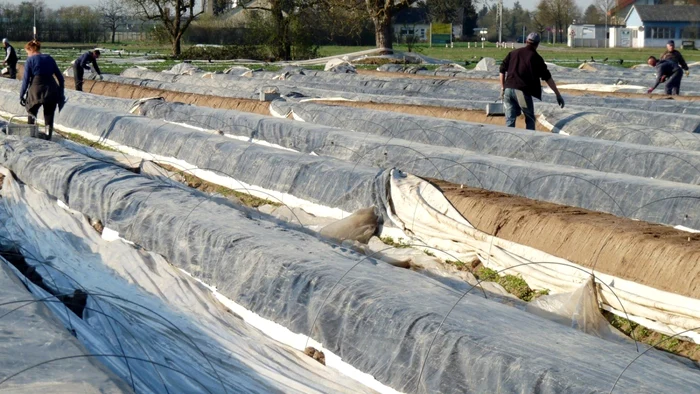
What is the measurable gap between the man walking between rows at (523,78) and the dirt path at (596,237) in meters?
3.48

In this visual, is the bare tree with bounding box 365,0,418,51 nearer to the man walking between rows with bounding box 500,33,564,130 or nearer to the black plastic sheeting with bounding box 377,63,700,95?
the black plastic sheeting with bounding box 377,63,700,95

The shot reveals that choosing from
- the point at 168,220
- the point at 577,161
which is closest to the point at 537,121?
the point at 577,161

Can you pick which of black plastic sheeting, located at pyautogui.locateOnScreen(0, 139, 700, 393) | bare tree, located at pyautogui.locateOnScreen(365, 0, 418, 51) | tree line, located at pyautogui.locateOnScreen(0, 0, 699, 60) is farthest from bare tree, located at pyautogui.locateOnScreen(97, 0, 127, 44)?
black plastic sheeting, located at pyautogui.locateOnScreen(0, 139, 700, 393)

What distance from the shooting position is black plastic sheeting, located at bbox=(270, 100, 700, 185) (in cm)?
958

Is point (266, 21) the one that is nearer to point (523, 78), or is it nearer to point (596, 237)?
point (523, 78)

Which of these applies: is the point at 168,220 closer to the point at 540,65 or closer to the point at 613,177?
the point at 613,177

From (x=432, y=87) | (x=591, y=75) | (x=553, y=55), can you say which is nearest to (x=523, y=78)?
(x=432, y=87)

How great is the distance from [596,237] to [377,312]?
95.0 inches

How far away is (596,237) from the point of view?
6.91 meters

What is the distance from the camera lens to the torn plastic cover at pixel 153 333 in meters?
4.80

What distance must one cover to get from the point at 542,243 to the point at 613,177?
5.64 feet

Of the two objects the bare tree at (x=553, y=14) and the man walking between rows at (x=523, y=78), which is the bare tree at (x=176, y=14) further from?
the bare tree at (x=553, y=14)

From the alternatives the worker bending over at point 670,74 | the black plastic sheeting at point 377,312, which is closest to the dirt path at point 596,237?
the black plastic sheeting at point 377,312

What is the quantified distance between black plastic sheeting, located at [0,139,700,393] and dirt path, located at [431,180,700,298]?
142 centimetres
